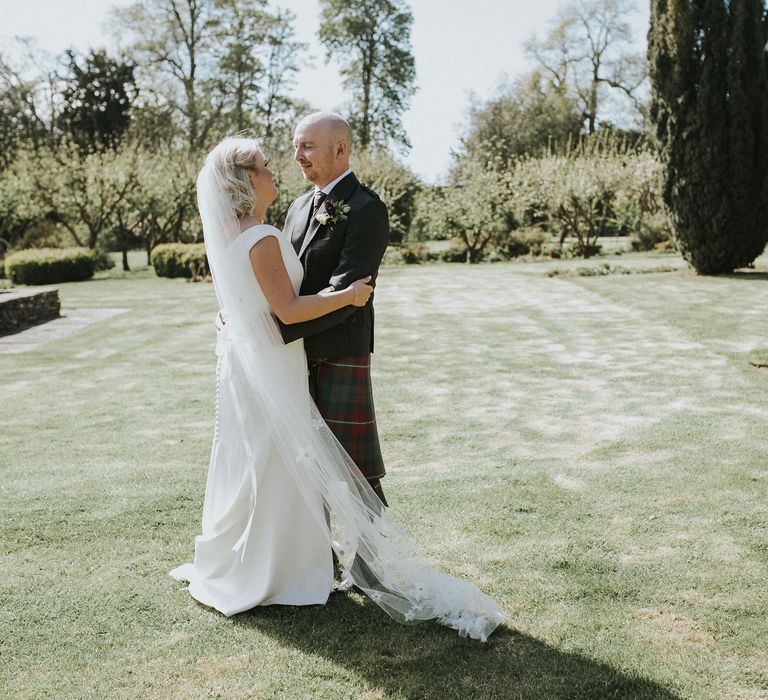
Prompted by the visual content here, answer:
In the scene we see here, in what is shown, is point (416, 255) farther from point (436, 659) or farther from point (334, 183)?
point (436, 659)

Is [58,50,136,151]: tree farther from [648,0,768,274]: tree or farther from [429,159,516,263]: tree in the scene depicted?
[648,0,768,274]: tree

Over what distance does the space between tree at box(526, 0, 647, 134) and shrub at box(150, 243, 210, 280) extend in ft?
78.7

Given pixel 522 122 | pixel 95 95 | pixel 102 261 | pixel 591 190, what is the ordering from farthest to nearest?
pixel 522 122
pixel 95 95
pixel 102 261
pixel 591 190

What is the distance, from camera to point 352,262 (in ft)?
9.80

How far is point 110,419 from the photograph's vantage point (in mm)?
6273

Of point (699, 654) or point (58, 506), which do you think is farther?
point (58, 506)

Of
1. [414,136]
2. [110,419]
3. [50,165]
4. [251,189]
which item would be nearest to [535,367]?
[110,419]

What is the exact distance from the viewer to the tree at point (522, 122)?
35844 mm

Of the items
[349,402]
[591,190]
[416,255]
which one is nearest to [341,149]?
[349,402]

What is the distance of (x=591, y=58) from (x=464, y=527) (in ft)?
126

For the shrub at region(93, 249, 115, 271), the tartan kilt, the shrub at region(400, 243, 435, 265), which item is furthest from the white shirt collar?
the shrub at region(93, 249, 115, 271)

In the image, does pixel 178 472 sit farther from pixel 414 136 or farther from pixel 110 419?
pixel 414 136

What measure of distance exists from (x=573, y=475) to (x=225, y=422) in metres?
2.43

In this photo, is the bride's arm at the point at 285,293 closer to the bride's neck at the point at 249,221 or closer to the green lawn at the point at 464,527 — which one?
the bride's neck at the point at 249,221
